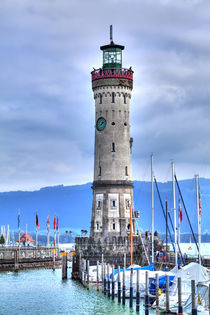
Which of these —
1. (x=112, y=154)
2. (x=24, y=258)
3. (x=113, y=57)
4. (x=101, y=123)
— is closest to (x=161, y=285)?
(x=112, y=154)

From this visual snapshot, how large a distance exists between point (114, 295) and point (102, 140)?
38493mm

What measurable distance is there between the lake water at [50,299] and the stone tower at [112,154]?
42.2 feet

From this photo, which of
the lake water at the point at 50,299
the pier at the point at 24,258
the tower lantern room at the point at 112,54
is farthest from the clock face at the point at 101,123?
the pier at the point at 24,258

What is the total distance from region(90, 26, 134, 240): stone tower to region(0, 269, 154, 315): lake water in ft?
42.2

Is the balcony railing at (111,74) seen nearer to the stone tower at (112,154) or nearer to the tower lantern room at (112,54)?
the stone tower at (112,154)

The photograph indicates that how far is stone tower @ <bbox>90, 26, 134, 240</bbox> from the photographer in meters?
103

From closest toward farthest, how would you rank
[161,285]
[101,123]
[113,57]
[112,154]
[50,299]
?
[161,285] → [50,299] → [112,154] → [101,123] → [113,57]

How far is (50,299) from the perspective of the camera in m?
73.3

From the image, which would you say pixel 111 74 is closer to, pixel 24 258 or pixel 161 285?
pixel 24 258

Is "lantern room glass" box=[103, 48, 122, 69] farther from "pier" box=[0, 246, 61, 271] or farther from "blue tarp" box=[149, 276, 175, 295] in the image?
"blue tarp" box=[149, 276, 175, 295]

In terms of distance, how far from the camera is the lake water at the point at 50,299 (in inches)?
2537

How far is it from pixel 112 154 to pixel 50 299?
34.6 m

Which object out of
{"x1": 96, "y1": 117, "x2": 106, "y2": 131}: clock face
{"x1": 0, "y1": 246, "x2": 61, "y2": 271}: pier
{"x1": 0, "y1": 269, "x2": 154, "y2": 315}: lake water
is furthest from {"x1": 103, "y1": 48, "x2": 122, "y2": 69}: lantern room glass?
{"x1": 0, "y1": 269, "x2": 154, "y2": 315}: lake water

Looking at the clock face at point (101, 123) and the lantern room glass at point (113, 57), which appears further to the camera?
the lantern room glass at point (113, 57)
